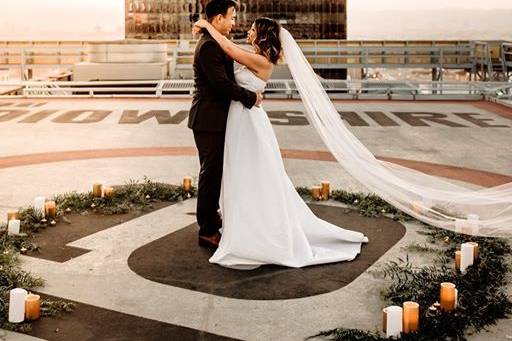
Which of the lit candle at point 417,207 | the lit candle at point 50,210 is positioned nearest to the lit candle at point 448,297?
the lit candle at point 417,207

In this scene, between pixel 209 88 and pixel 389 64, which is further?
pixel 389 64

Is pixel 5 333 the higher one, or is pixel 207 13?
pixel 207 13

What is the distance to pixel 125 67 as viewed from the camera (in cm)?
2938

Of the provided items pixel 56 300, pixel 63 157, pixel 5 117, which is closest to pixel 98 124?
pixel 5 117

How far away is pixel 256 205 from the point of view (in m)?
6.16

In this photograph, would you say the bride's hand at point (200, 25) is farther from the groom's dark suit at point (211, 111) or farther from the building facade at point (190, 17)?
the building facade at point (190, 17)

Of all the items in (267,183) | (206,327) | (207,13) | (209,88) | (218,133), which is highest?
(207,13)

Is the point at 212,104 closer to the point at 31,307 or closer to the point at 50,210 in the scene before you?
the point at 50,210

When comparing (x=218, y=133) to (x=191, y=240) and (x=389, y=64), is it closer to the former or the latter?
(x=191, y=240)

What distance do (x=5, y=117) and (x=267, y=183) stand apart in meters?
13.3

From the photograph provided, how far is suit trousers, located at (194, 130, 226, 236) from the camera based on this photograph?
646 cm

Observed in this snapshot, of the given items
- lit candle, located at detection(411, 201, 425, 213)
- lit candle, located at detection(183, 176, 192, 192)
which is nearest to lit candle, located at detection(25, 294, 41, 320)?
lit candle, located at detection(411, 201, 425, 213)

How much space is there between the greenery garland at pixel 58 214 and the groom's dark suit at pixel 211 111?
1.68 m

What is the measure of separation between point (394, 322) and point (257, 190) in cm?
212
